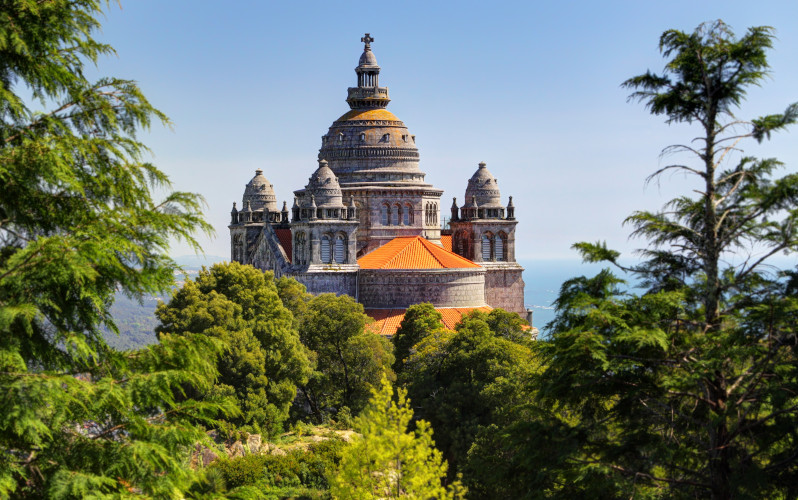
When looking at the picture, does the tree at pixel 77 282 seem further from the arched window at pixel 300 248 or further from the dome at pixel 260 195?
the dome at pixel 260 195

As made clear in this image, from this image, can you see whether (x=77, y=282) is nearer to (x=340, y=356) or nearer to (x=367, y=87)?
(x=340, y=356)

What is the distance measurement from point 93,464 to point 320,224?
5596 cm

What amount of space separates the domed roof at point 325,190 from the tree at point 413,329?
1255 cm

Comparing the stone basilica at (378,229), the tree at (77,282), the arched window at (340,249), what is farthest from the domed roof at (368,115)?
the tree at (77,282)

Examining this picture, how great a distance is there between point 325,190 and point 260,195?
41.4 ft

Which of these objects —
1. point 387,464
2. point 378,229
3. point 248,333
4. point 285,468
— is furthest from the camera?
point 378,229

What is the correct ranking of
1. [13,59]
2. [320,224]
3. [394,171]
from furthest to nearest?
[394,171], [320,224], [13,59]

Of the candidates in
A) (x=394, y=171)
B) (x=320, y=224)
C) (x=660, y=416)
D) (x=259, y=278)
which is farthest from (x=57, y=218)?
(x=394, y=171)

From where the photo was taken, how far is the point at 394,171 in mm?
78875

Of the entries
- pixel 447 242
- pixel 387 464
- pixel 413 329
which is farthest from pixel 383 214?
pixel 387 464

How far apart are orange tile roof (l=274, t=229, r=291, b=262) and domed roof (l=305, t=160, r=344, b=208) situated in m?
5.69

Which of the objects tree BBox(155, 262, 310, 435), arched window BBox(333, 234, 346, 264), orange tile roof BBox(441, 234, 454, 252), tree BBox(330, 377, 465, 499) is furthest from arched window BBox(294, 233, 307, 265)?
tree BBox(330, 377, 465, 499)

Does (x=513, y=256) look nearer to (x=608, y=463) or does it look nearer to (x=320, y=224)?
(x=320, y=224)

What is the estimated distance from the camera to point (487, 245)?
7900 cm
